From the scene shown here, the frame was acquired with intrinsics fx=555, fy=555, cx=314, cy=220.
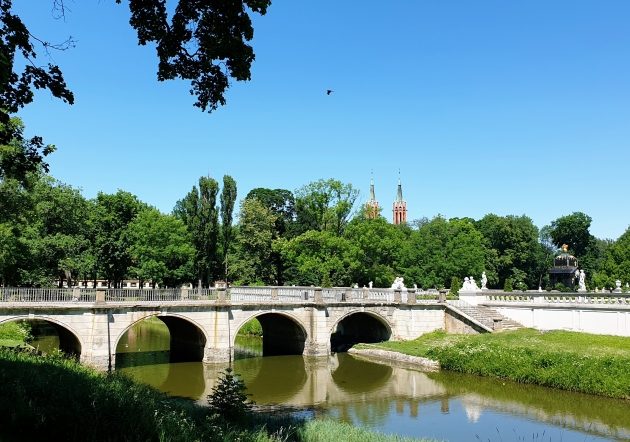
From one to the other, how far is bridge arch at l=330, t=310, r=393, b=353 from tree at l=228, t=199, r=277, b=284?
15634 mm

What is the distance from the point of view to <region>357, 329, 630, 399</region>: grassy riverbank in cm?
2575

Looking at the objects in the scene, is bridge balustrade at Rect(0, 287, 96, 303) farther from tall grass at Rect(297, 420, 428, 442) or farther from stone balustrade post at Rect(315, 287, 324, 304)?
tall grass at Rect(297, 420, 428, 442)

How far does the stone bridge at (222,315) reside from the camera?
96.3ft

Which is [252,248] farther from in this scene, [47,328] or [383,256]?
[47,328]

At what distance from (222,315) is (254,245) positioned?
2729 cm

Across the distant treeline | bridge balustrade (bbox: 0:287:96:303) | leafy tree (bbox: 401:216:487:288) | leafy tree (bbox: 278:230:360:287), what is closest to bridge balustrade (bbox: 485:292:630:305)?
the distant treeline

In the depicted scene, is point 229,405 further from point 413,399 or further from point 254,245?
point 254,245

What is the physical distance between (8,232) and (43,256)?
5975 mm

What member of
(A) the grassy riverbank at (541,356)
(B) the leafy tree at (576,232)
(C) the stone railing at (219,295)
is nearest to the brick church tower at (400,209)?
(B) the leafy tree at (576,232)

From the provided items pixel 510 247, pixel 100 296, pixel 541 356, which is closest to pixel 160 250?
pixel 100 296

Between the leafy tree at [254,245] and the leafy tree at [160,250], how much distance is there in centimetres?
726

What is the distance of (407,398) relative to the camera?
26.6m

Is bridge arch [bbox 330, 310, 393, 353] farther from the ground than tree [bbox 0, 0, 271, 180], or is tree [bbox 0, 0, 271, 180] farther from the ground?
tree [bbox 0, 0, 271, 180]

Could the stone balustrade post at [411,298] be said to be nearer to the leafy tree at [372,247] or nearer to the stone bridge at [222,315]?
the stone bridge at [222,315]
